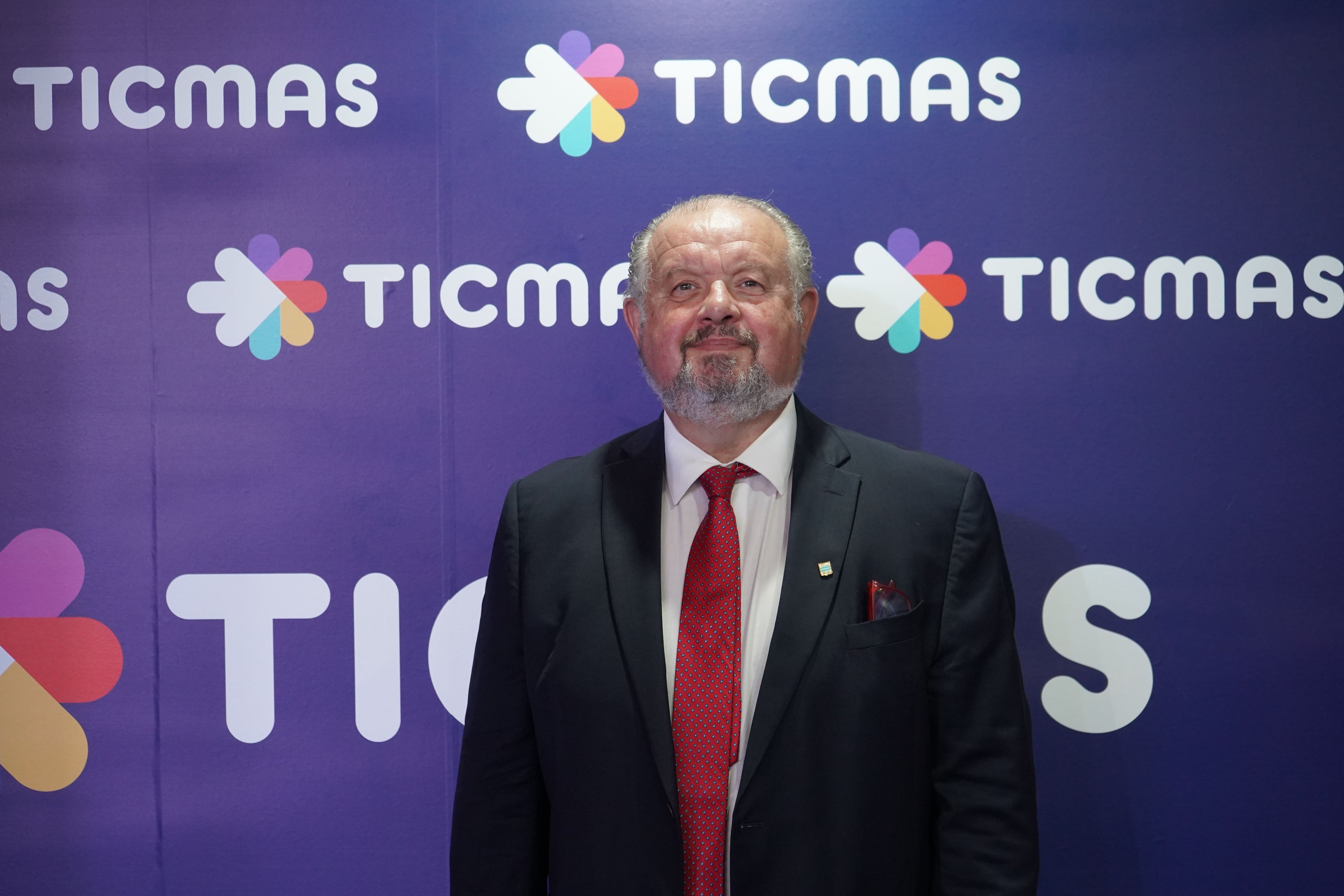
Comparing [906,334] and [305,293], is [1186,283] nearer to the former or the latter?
[906,334]

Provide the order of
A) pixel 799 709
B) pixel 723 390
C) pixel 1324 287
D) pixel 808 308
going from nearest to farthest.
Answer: pixel 799 709 < pixel 723 390 < pixel 808 308 < pixel 1324 287

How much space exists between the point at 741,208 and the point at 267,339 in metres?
1.02

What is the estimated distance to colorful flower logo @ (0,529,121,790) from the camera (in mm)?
1933

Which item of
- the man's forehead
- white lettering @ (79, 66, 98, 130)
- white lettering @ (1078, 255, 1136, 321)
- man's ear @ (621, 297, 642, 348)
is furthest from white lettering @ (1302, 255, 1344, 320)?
white lettering @ (79, 66, 98, 130)

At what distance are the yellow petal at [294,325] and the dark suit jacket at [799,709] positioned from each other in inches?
27.4

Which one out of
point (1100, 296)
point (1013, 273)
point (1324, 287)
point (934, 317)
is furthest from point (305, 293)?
point (1324, 287)

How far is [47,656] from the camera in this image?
1938mm

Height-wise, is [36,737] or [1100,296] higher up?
[1100,296]

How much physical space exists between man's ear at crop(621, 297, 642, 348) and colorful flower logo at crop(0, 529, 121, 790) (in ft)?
4.11

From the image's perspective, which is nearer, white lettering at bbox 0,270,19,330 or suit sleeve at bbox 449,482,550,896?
suit sleeve at bbox 449,482,550,896

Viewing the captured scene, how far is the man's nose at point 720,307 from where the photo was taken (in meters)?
1.48

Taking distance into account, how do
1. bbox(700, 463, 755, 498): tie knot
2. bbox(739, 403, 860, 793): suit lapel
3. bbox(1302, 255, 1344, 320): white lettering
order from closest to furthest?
bbox(739, 403, 860, 793): suit lapel → bbox(700, 463, 755, 498): tie knot → bbox(1302, 255, 1344, 320): white lettering

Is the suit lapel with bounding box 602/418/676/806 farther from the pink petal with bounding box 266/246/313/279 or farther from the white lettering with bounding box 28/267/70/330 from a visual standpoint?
the white lettering with bounding box 28/267/70/330

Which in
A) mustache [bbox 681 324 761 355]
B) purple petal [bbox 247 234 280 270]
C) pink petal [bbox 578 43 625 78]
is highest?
pink petal [bbox 578 43 625 78]
